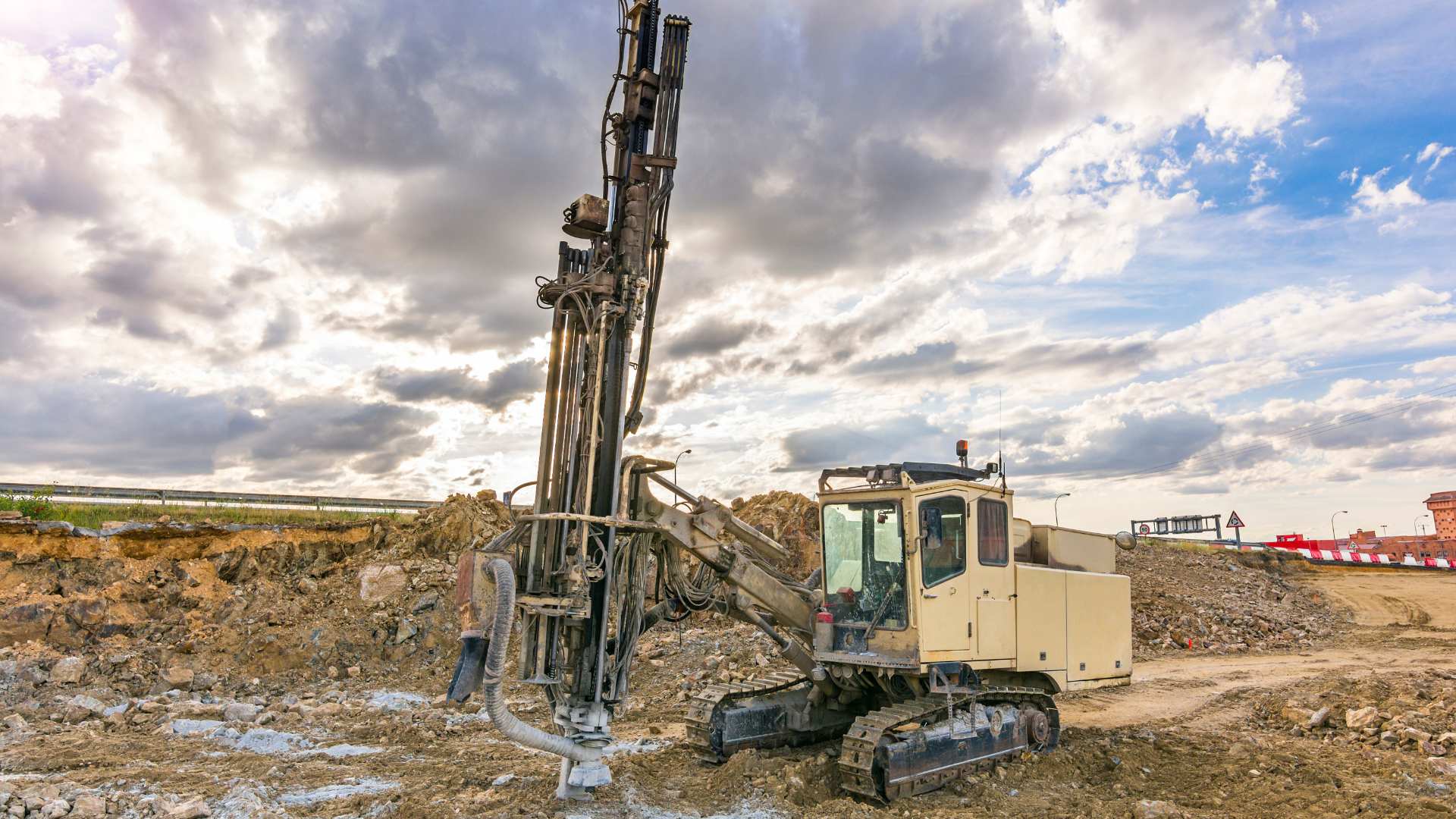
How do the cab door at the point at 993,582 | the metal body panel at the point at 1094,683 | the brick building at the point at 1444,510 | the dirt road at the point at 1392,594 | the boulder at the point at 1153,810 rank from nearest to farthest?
1. the boulder at the point at 1153,810
2. the cab door at the point at 993,582
3. the metal body panel at the point at 1094,683
4. the dirt road at the point at 1392,594
5. the brick building at the point at 1444,510

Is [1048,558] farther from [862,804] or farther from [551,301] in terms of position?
[551,301]

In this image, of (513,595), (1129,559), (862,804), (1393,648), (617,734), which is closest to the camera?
(513,595)

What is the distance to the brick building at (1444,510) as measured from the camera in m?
51.0

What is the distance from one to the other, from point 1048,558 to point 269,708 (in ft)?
32.5

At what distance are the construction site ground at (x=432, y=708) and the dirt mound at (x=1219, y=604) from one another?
0.11m

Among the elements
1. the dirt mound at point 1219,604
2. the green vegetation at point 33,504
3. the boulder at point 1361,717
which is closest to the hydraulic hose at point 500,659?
the boulder at point 1361,717

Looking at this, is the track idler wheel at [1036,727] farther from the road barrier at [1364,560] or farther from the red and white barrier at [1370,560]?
the red and white barrier at [1370,560]

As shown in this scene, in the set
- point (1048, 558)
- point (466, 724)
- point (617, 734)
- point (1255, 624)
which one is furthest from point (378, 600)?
point (1255, 624)

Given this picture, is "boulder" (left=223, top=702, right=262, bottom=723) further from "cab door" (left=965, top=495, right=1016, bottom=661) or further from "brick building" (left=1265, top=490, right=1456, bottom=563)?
"brick building" (left=1265, top=490, right=1456, bottom=563)

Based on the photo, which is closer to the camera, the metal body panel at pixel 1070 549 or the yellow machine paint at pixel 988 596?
the yellow machine paint at pixel 988 596

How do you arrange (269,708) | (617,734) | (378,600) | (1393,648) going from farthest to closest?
(1393,648) < (378,600) < (269,708) < (617,734)

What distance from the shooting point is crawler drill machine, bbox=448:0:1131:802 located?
→ 6914mm

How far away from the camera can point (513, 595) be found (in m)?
6.08

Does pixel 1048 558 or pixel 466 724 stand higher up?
pixel 1048 558
